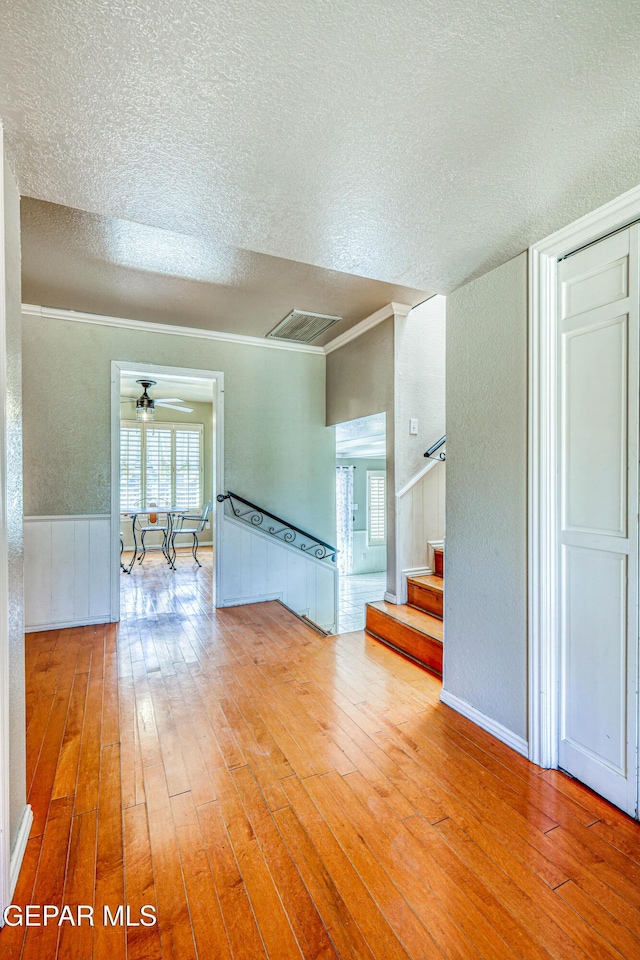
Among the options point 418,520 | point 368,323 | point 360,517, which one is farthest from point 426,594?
point 360,517

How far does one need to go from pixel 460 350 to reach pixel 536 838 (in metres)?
2.13

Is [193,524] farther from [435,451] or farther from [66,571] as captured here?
A: [435,451]

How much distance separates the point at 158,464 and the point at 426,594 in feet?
20.1

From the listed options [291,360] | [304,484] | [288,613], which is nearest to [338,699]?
[288,613]

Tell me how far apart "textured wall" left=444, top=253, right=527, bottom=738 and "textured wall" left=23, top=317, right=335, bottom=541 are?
92.8 inches

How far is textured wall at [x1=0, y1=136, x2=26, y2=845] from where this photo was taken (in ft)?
4.53

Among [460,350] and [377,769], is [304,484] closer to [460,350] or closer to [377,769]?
[460,350]

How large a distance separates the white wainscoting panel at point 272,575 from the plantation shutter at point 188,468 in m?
4.26

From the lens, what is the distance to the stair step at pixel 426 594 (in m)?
3.21

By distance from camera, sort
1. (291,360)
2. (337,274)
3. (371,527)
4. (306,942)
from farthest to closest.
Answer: (371,527) < (291,360) < (337,274) < (306,942)

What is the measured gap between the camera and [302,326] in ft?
12.9

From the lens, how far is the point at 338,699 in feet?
8.13

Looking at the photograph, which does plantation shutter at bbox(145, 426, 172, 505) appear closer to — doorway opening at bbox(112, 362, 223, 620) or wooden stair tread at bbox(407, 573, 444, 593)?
doorway opening at bbox(112, 362, 223, 620)

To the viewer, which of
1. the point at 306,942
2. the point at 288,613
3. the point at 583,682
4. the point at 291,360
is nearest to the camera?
the point at 306,942
